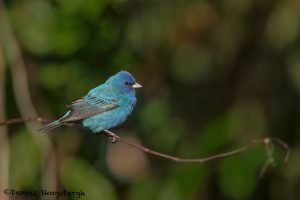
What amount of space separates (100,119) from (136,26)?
8.22 ft

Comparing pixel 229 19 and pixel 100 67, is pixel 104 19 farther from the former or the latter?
pixel 229 19

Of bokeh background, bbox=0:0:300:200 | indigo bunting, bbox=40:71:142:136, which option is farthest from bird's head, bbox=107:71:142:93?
bokeh background, bbox=0:0:300:200

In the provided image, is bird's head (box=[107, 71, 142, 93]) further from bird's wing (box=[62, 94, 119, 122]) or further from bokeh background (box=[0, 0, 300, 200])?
bokeh background (box=[0, 0, 300, 200])

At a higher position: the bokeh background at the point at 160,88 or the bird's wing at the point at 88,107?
the bird's wing at the point at 88,107

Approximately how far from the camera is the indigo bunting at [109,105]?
3.68 metres

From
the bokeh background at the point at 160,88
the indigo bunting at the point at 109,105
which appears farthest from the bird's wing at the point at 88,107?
the bokeh background at the point at 160,88

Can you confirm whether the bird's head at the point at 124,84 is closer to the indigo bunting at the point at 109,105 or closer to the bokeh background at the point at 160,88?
the indigo bunting at the point at 109,105

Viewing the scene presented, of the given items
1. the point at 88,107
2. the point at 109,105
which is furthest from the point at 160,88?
the point at 88,107

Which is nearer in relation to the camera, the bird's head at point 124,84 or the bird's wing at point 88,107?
the bird's wing at point 88,107

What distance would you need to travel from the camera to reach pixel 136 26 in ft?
20.2

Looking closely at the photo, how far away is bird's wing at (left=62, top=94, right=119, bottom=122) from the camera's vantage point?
359 cm

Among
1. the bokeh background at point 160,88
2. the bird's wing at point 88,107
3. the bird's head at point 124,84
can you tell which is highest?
the bird's head at point 124,84

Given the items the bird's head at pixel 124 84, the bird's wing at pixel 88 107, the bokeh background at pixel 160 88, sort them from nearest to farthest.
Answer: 1. the bird's wing at pixel 88 107
2. the bird's head at pixel 124 84
3. the bokeh background at pixel 160 88

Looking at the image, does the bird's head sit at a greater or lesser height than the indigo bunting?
greater
